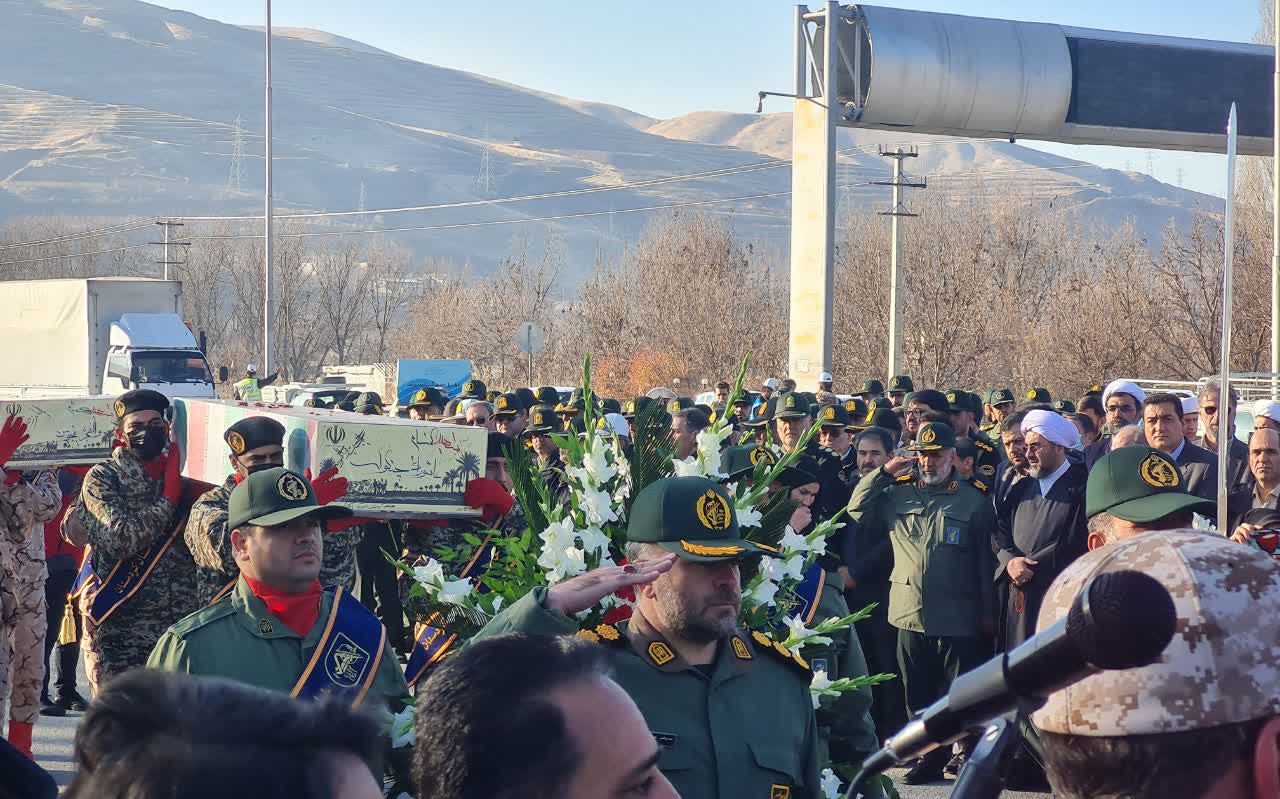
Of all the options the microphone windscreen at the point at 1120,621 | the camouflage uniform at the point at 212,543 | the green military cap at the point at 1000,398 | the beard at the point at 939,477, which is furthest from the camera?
the green military cap at the point at 1000,398

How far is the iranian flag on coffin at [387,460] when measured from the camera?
23.3 ft

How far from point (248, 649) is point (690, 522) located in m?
1.50

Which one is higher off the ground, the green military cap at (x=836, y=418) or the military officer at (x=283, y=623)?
the green military cap at (x=836, y=418)

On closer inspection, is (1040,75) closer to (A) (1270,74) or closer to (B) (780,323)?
(A) (1270,74)

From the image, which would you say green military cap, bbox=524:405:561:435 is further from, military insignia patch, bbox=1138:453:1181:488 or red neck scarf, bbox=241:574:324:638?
red neck scarf, bbox=241:574:324:638

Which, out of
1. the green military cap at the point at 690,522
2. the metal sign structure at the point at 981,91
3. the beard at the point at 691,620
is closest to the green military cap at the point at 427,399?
the green military cap at the point at 690,522

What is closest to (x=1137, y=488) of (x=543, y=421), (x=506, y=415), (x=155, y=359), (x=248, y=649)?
(x=248, y=649)

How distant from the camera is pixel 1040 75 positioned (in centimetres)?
2345

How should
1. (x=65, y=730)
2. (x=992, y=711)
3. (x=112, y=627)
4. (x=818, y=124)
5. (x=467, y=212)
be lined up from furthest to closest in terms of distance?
(x=467, y=212), (x=818, y=124), (x=65, y=730), (x=112, y=627), (x=992, y=711)

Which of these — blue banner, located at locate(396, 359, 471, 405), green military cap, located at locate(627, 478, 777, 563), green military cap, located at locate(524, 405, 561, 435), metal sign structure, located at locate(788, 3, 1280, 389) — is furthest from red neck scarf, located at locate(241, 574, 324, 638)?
blue banner, located at locate(396, 359, 471, 405)

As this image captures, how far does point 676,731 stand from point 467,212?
184m

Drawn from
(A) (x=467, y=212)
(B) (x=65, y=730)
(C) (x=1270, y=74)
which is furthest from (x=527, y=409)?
(A) (x=467, y=212)

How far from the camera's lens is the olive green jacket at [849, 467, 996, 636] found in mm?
8617

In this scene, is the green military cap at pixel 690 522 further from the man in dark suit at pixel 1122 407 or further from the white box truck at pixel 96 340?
the white box truck at pixel 96 340
